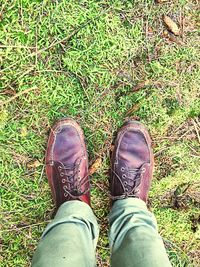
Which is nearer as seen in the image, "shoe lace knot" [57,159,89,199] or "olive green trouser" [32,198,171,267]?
"olive green trouser" [32,198,171,267]

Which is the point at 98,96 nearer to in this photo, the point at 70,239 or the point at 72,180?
the point at 72,180

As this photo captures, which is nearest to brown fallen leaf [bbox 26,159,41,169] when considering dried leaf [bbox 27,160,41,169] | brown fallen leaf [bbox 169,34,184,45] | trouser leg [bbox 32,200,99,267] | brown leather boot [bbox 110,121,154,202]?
dried leaf [bbox 27,160,41,169]

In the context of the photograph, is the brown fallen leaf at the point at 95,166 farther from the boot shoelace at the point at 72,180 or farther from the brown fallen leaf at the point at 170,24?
the brown fallen leaf at the point at 170,24

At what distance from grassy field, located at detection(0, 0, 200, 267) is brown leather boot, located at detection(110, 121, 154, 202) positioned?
43mm

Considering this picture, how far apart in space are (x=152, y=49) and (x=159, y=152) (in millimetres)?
512


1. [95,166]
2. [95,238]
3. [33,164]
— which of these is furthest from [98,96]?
[95,238]

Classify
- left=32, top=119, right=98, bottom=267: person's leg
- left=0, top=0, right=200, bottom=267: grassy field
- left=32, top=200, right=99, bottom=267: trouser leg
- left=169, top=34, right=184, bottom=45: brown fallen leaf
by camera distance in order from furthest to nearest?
left=169, top=34, right=184, bottom=45: brown fallen leaf, left=0, top=0, right=200, bottom=267: grassy field, left=32, top=119, right=98, bottom=267: person's leg, left=32, top=200, right=99, bottom=267: trouser leg

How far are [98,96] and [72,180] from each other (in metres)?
0.44

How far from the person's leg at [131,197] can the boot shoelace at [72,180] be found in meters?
0.16

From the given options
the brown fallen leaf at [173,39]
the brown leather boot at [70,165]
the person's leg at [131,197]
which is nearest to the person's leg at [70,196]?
the brown leather boot at [70,165]

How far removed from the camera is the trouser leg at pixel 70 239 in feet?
→ 5.30

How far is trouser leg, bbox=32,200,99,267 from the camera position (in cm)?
161

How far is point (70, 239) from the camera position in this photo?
5.68 ft

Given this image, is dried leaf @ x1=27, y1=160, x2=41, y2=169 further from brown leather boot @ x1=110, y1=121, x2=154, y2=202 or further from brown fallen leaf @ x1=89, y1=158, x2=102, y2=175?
brown leather boot @ x1=110, y1=121, x2=154, y2=202
